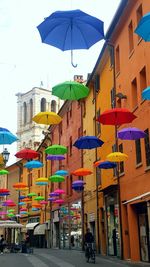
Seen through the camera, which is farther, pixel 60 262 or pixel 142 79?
pixel 60 262

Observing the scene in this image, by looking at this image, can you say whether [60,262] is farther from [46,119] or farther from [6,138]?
[46,119]

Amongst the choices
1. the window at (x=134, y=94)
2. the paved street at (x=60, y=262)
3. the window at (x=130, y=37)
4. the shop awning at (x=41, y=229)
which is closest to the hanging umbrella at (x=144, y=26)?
the window at (x=134, y=94)

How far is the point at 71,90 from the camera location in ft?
63.6

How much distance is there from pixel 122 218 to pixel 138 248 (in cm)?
288

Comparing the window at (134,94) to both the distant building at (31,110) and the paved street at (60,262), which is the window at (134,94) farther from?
the distant building at (31,110)

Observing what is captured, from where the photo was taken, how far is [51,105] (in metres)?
105

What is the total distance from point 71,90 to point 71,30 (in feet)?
15.3

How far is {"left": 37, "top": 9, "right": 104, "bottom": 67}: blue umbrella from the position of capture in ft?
47.0

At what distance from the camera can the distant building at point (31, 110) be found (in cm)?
9812

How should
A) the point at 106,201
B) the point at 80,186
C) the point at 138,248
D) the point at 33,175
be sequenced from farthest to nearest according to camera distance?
the point at 33,175 → the point at 80,186 → the point at 106,201 → the point at 138,248

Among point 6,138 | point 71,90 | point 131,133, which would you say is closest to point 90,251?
point 6,138

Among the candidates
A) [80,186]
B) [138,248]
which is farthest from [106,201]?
[138,248]

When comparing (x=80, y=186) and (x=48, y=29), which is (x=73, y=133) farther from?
(x=48, y=29)

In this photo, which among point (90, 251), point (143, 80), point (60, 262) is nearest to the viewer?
point (143, 80)
